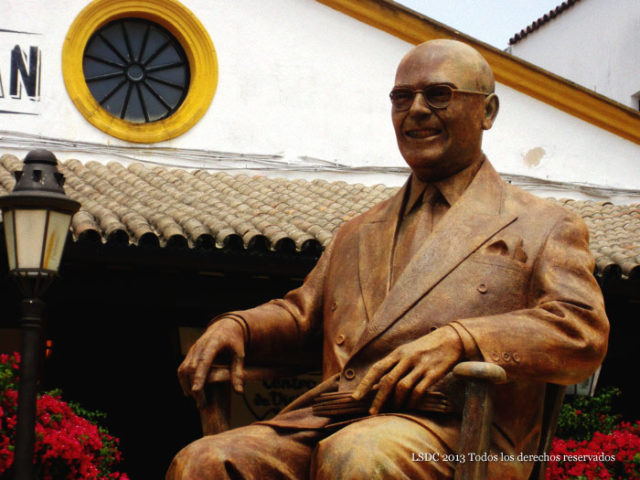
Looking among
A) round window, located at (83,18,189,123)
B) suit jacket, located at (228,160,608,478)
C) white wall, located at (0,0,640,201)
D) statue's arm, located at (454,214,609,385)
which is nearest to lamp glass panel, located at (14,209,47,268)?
suit jacket, located at (228,160,608,478)

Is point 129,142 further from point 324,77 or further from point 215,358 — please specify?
point 215,358

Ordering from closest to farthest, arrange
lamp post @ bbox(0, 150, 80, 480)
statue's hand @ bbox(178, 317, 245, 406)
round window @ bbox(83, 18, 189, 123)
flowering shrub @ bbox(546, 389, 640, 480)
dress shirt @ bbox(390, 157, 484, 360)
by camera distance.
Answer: statue's hand @ bbox(178, 317, 245, 406) < dress shirt @ bbox(390, 157, 484, 360) < lamp post @ bbox(0, 150, 80, 480) < flowering shrub @ bbox(546, 389, 640, 480) < round window @ bbox(83, 18, 189, 123)

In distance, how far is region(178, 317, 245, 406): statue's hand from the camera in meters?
3.94

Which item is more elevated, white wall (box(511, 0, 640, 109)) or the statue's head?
white wall (box(511, 0, 640, 109))

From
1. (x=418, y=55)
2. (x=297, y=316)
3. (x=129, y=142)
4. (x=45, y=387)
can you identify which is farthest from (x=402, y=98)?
(x=129, y=142)

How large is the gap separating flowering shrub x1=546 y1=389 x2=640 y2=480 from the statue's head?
2.87m

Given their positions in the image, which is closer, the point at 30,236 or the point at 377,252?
the point at 377,252

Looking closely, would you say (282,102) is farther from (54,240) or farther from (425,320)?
(425,320)

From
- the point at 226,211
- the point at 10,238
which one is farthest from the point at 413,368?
the point at 226,211

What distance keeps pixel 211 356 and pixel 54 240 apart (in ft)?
7.10

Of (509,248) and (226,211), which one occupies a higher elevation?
(226,211)

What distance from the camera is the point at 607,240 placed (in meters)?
10.6

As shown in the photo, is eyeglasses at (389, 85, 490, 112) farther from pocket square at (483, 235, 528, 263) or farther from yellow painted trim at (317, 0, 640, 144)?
yellow painted trim at (317, 0, 640, 144)

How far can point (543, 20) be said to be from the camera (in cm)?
2191
